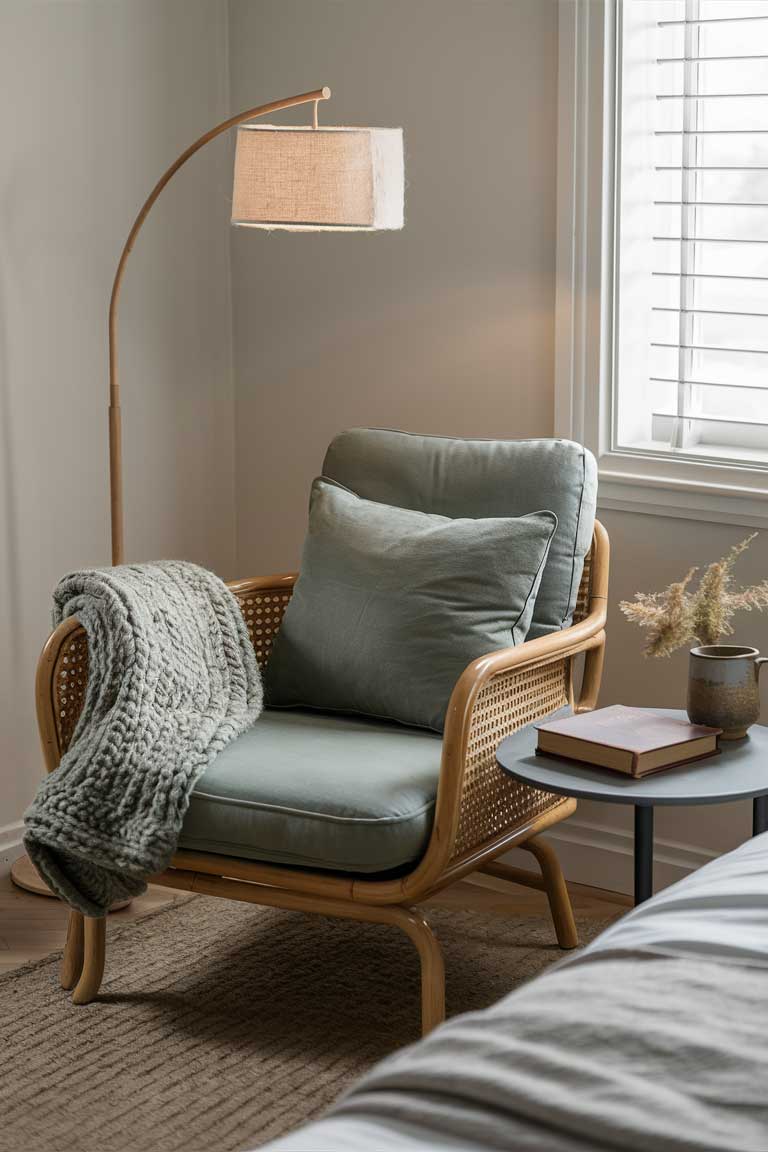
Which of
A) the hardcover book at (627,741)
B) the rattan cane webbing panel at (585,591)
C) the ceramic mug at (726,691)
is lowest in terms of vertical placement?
the hardcover book at (627,741)

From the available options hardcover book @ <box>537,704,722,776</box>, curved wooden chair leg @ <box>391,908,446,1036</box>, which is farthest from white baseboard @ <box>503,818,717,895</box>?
curved wooden chair leg @ <box>391,908,446,1036</box>

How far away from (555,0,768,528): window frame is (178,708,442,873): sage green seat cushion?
30.6 inches

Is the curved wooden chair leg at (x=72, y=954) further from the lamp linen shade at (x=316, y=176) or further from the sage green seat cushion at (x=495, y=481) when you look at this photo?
the lamp linen shade at (x=316, y=176)

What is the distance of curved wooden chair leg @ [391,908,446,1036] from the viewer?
207 centimetres

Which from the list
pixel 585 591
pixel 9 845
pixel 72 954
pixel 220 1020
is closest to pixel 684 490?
pixel 585 591

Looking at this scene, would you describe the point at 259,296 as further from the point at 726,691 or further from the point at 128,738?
the point at 726,691

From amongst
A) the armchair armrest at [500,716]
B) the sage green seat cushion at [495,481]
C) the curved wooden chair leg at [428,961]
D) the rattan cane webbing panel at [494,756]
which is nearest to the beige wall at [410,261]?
the sage green seat cushion at [495,481]

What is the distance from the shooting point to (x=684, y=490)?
269cm

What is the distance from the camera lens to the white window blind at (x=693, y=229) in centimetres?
263

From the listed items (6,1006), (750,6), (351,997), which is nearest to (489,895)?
(351,997)

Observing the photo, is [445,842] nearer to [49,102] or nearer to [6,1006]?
[6,1006]

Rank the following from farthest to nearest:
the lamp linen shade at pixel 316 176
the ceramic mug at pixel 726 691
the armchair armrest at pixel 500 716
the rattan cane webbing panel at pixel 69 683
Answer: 1. the lamp linen shade at pixel 316 176
2. the rattan cane webbing panel at pixel 69 683
3. the ceramic mug at pixel 726 691
4. the armchair armrest at pixel 500 716

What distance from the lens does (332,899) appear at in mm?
2096

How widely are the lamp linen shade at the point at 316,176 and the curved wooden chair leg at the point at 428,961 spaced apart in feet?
3.83
